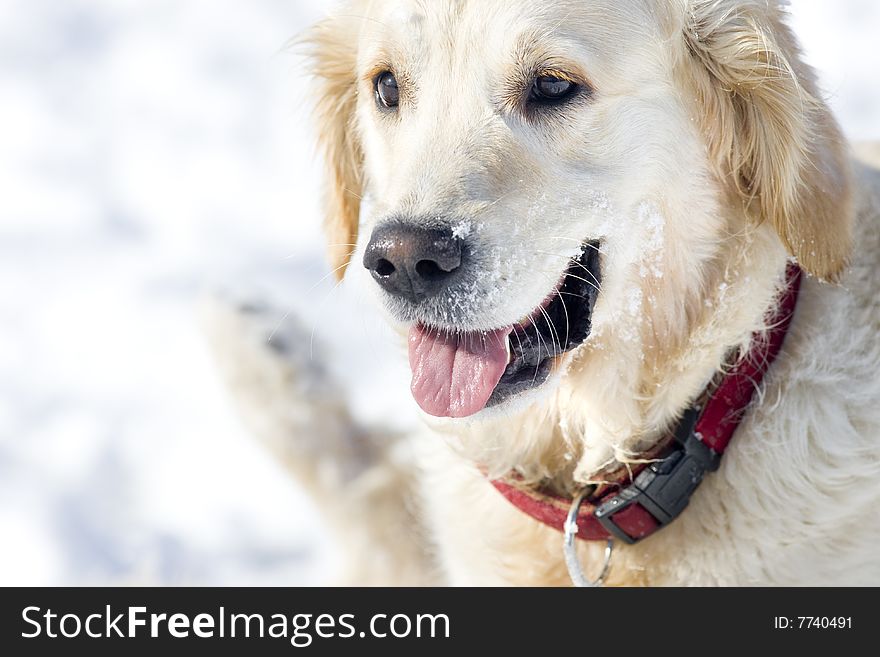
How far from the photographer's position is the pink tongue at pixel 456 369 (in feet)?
8.12

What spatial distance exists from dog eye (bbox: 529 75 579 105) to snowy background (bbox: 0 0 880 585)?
0.80 metres

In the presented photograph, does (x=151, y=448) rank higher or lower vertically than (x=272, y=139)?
lower

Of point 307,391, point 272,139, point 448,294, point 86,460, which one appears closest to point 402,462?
point 307,391

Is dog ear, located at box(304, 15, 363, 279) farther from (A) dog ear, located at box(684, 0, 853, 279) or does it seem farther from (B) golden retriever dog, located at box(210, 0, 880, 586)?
(A) dog ear, located at box(684, 0, 853, 279)

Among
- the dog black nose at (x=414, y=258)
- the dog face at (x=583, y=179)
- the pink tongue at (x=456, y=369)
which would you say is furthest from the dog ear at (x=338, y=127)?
the dog black nose at (x=414, y=258)

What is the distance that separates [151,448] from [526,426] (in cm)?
242

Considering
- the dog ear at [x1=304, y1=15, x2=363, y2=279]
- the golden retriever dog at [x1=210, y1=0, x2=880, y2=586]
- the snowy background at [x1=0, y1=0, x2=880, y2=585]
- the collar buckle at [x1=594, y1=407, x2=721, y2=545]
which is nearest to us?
the golden retriever dog at [x1=210, y1=0, x2=880, y2=586]

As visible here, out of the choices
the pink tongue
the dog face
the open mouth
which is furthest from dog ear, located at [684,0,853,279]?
the pink tongue

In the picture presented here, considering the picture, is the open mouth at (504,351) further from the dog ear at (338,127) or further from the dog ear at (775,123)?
the dog ear at (338,127)

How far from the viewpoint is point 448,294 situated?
7.66ft

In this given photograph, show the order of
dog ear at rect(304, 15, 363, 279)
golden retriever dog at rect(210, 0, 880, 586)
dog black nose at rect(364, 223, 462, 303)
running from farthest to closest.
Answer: dog ear at rect(304, 15, 363, 279) < golden retriever dog at rect(210, 0, 880, 586) < dog black nose at rect(364, 223, 462, 303)

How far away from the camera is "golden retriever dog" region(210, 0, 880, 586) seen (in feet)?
7.84

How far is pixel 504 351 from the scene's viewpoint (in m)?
2.47
